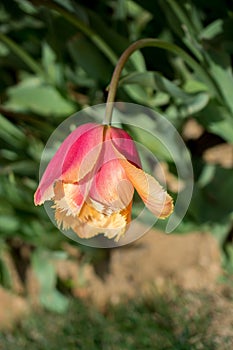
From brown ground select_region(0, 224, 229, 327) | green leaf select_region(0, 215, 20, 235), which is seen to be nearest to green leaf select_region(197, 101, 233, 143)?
brown ground select_region(0, 224, 229, 327)

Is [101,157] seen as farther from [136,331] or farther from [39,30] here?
[39,30]

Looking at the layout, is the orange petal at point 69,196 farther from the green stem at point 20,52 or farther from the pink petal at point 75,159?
the green stem at point 20,52

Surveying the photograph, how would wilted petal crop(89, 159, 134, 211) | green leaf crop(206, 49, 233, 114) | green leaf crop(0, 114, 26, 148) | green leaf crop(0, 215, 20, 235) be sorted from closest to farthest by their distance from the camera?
1. wilted petal crop(89, 159, 134, 211)
2. green leaf crop(206, 49, 233, 114)
3. green leaf crop(0, 114, 26, 148)
4. green leaf crop(0, 215, 20, 235)

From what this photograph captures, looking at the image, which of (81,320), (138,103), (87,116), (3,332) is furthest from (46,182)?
(3,332)

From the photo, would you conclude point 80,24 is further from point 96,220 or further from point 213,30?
point 96,220

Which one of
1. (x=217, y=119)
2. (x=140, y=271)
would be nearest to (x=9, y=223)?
(x=140, y=271)

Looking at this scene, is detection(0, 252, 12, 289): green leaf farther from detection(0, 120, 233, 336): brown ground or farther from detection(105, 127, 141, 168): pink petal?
detection(105, 127, 141, 168): pink petal

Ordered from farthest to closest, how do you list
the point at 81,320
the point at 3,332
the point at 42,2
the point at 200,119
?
1. the point at 3,332
2. the point at 81,320
3. the point at 200,119
4. the point at 42,2

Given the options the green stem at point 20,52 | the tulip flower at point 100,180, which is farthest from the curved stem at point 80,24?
the tulip flower at point 100,180
